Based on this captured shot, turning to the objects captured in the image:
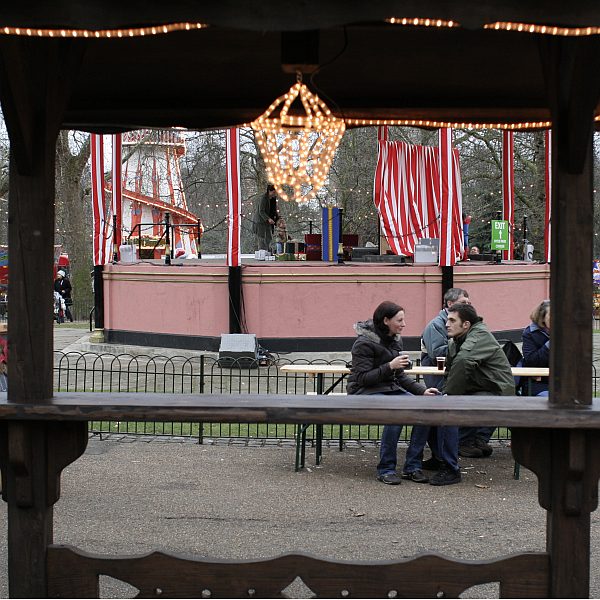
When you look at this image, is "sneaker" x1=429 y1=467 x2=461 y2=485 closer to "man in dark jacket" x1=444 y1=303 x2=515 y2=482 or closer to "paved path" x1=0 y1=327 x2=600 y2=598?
"paved path" x1=0 y1=327 x2=600 y2=598

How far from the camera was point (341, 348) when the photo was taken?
18.2m

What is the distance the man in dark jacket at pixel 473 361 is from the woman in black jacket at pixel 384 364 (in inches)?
12.4

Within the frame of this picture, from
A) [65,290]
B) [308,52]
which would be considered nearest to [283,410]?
[308,52]

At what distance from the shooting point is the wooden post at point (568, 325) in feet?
15.6

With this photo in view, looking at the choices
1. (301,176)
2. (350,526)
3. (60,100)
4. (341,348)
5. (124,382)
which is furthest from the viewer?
(341,348)

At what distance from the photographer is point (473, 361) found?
8289 millimetres

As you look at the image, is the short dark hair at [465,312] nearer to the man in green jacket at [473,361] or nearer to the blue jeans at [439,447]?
the man in green jacket at [473,361]

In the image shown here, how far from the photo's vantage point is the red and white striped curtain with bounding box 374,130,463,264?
19391 mm

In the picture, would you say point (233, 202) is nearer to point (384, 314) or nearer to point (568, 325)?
point (384, 314)

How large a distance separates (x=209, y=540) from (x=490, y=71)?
409cm

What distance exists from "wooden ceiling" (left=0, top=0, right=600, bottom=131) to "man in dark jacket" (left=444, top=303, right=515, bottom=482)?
6.65 feet

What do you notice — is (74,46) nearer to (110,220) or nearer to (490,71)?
(490,71)

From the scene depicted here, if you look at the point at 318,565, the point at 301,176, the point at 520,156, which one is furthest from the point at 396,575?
the point at 520,156

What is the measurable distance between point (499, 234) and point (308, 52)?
54.2 feet
